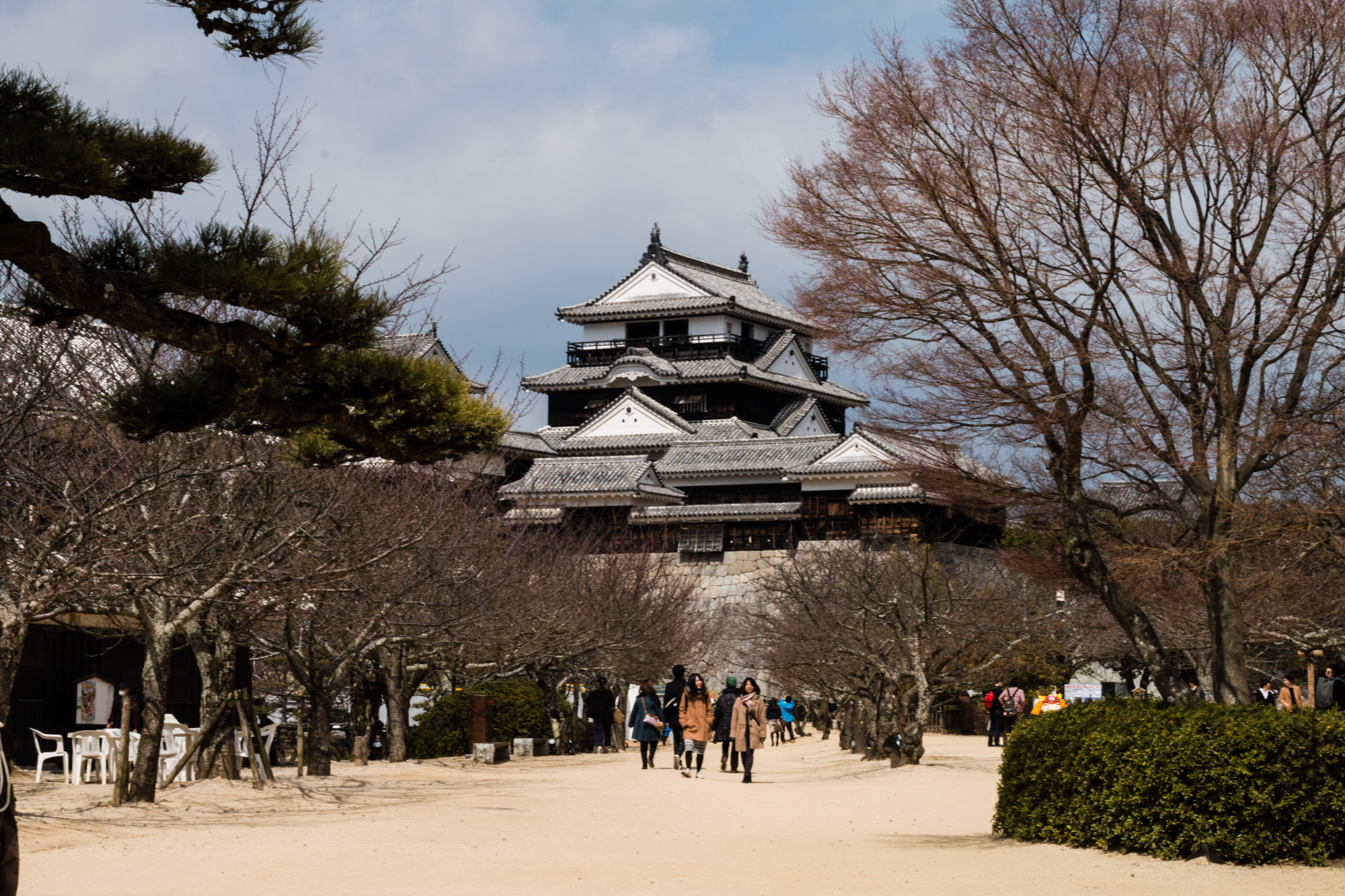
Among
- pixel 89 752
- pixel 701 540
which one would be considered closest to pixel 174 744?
pixel 89 752

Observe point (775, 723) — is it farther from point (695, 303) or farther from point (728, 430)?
point (695, 303)

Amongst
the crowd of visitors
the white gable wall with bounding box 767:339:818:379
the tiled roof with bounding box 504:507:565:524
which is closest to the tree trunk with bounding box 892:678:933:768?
the crowd of visitors

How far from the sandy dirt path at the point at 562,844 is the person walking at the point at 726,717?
187 centimetres

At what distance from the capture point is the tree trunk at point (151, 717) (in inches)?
509

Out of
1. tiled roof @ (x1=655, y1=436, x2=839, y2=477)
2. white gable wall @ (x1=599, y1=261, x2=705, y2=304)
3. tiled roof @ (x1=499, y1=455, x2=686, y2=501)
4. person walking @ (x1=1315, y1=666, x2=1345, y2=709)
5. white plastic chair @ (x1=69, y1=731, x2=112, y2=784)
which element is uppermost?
white gable wall @ (x1=599, y1=261, x2=705, y2=304)

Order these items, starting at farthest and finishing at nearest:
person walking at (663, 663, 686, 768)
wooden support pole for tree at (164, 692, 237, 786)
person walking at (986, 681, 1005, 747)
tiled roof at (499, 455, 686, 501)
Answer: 1. tiled roof at (499, 455, 686, 501)
2. person walking at (986, 681, 1005, 747)
3. person walking at (663, 663, 686, 768)
4. wooden support pole for tree at (164, 692, 237, 786)

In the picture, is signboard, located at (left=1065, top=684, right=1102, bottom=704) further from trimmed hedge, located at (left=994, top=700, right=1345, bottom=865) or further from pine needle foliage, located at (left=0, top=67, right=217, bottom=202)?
pine needle foliage, located at (left=0, top=67, right=217, bottom=202)

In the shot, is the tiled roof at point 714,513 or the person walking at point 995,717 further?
the tiled roof at point 714,513

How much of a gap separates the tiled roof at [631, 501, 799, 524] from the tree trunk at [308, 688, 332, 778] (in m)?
27.6

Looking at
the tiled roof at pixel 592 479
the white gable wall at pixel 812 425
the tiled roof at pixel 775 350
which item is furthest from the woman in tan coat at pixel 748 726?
the tiled roof at pixel 775 350

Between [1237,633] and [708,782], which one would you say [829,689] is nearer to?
[708,782]

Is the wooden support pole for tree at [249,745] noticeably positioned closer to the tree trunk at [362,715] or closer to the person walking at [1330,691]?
the tree trunk at [362,715]

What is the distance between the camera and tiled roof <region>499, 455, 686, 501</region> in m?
44.3

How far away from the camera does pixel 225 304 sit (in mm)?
7027
